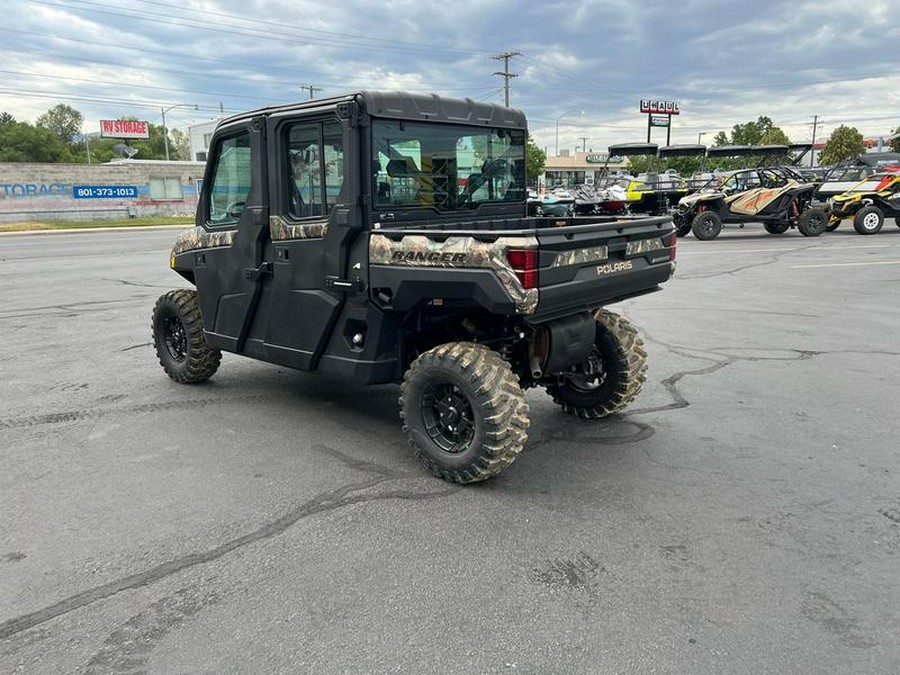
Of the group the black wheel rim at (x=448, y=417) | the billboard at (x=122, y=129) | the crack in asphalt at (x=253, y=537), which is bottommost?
the crack in asphalt at (x=253, y=537)

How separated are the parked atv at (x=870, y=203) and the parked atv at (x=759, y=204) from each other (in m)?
0.77

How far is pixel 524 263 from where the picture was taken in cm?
369

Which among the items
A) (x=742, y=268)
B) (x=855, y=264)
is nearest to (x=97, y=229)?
(x=742, y=268)

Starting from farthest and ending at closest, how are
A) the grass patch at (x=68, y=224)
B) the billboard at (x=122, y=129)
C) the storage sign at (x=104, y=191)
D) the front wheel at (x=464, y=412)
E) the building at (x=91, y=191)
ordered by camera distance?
1. the billboard at (x=122, y=129)
2. the storage sign at (x=104, y=191)
3. the building at (x=91, y=191)
4. the grass patch at (x=68, y=224)
5. the front wheel at (x=464, y=412)

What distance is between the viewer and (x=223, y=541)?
3.56m

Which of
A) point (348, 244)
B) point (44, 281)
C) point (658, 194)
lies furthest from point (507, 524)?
point (658, 194)

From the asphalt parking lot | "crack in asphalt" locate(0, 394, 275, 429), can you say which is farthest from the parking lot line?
"crack in asphalt" locate(0, 394, 275, 429)

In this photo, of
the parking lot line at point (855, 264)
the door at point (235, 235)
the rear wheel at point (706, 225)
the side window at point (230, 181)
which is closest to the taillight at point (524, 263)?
the door at point (235, 235)

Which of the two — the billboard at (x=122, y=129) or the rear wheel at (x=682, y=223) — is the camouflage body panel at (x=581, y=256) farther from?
the billboard at (x=122, y=129)

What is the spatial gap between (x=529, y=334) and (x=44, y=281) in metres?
12.4

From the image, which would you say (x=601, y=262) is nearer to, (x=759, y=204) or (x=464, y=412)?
(x=464, y=412)

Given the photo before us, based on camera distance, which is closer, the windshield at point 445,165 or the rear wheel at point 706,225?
the windshield at point 445,165

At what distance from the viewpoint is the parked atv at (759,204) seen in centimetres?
1953

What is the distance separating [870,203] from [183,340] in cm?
2048
